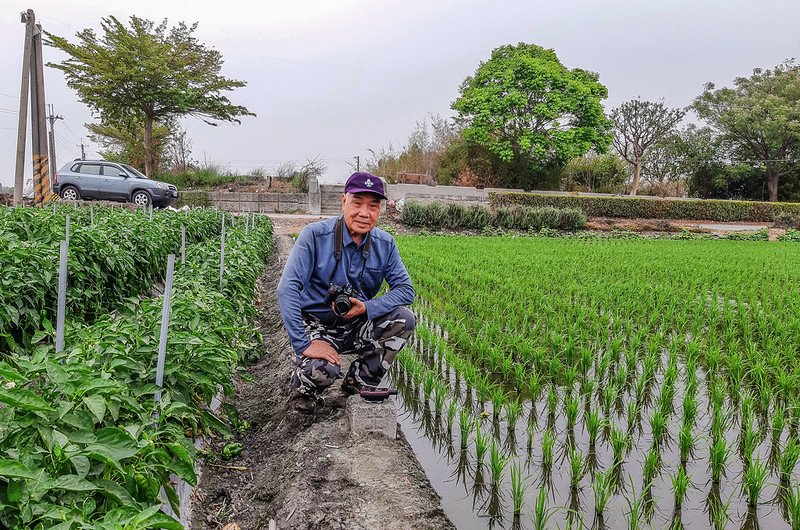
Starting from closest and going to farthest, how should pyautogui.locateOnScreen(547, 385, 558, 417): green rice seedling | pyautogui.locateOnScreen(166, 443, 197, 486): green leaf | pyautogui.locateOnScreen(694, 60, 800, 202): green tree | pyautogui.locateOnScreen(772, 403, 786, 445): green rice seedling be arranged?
1. pyautogui.locateOnScreen(166, 443, 197, 486): green leaf
2. pyautogui.locateOnScreen(772, 403, 786, 445): green rice seedling
3. pyautogui.locateOnScreen(547, 385, 558, 417): green rice seedling
4. pyautogui.locateOnScreen(694, 60, 800, 202): green tree

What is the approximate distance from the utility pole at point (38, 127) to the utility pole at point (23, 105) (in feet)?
0.66

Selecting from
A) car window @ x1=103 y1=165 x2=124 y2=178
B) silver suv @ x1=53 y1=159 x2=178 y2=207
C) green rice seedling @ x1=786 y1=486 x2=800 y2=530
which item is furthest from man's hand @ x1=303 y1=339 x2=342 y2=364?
car window @ x1=103 y1=165 x2=124 y2=178

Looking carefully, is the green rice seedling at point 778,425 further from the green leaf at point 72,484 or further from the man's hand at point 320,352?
the green leaf at point 72,484

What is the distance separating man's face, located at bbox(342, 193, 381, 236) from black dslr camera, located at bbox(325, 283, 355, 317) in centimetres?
30

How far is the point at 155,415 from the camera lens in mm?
2010

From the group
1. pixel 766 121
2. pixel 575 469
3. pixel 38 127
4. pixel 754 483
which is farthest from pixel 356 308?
pixel 766 121

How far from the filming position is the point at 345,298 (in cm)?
283

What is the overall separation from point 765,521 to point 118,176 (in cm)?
1689

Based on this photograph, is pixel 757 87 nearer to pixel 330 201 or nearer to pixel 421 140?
pixel 421 140

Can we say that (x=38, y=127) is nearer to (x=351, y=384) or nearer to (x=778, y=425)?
(x=351, y=384)

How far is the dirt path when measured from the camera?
2096 millimetres

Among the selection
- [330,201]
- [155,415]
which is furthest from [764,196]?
[155,415]

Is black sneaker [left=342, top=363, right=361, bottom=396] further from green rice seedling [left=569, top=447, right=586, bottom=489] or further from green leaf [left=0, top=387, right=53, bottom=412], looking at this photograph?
green leaf [left=0, top=387, right=53, bottom=412]

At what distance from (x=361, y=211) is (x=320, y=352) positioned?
2.31 ft
